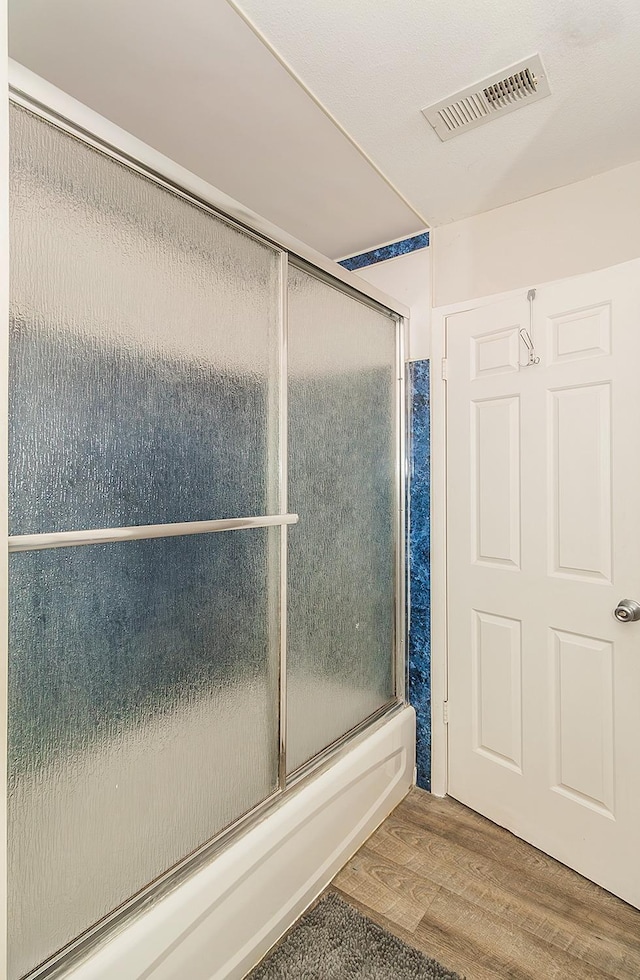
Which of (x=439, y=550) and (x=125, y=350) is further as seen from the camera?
(x=439, y=550)

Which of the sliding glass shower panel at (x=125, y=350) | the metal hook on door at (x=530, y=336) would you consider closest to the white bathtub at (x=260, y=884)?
the sliding glass shower panel at (x=125, y=350)

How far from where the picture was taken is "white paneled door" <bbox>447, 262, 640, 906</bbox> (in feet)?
5.58

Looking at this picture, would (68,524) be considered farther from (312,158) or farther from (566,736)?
(566,736)

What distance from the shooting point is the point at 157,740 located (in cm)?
122

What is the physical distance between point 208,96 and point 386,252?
1.10 metres

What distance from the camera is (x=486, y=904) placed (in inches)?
64.8

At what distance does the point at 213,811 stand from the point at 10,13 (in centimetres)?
203

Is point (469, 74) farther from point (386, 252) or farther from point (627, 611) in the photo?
point (627, 611)

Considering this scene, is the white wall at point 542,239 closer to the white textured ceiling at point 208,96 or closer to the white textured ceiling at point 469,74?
the white textured ceiling at point 469,74

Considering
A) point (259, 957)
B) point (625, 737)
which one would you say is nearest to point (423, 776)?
point (625, 737)

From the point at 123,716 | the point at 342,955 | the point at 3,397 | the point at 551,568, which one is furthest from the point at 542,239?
the point at 342,955

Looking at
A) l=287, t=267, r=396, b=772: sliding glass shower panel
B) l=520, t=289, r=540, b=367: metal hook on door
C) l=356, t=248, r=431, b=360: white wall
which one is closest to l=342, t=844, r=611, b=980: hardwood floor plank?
→ l=287, t=267, r=396, b=772: sliding glass shower panel

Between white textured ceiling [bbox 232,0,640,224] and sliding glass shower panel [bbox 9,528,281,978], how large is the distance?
4.20 ft

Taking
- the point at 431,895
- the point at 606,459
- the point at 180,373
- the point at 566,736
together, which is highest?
the point at 180,373
